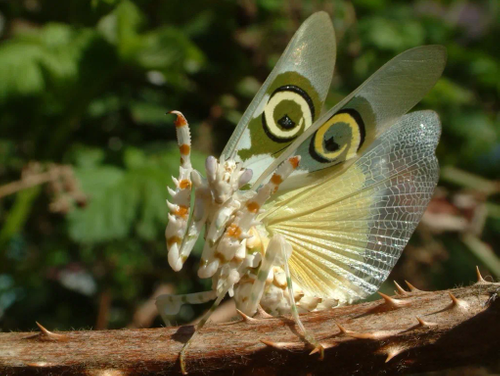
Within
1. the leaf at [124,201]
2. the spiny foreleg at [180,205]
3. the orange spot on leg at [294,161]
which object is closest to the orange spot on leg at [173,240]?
the spiny foreleg at [180,205]

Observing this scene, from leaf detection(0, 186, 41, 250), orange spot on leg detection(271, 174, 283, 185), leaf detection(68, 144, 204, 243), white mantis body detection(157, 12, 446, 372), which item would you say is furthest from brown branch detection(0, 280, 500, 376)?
leaf detection(0, 186, 41, 250)

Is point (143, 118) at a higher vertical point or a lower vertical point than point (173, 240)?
higher

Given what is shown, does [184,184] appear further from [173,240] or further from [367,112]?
[367,112]

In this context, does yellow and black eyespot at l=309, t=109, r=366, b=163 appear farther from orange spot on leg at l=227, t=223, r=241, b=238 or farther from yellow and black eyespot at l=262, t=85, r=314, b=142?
orange spot on leg at l=227, t=223, r=241, b=238

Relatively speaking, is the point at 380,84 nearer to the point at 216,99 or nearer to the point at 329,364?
the point at 329,364

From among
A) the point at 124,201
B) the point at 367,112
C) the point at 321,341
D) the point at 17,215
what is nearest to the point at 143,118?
the point at 124,201

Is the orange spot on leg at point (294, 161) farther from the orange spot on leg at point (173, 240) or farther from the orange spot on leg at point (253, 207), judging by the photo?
the orange spot on leg at point (173, 240)
